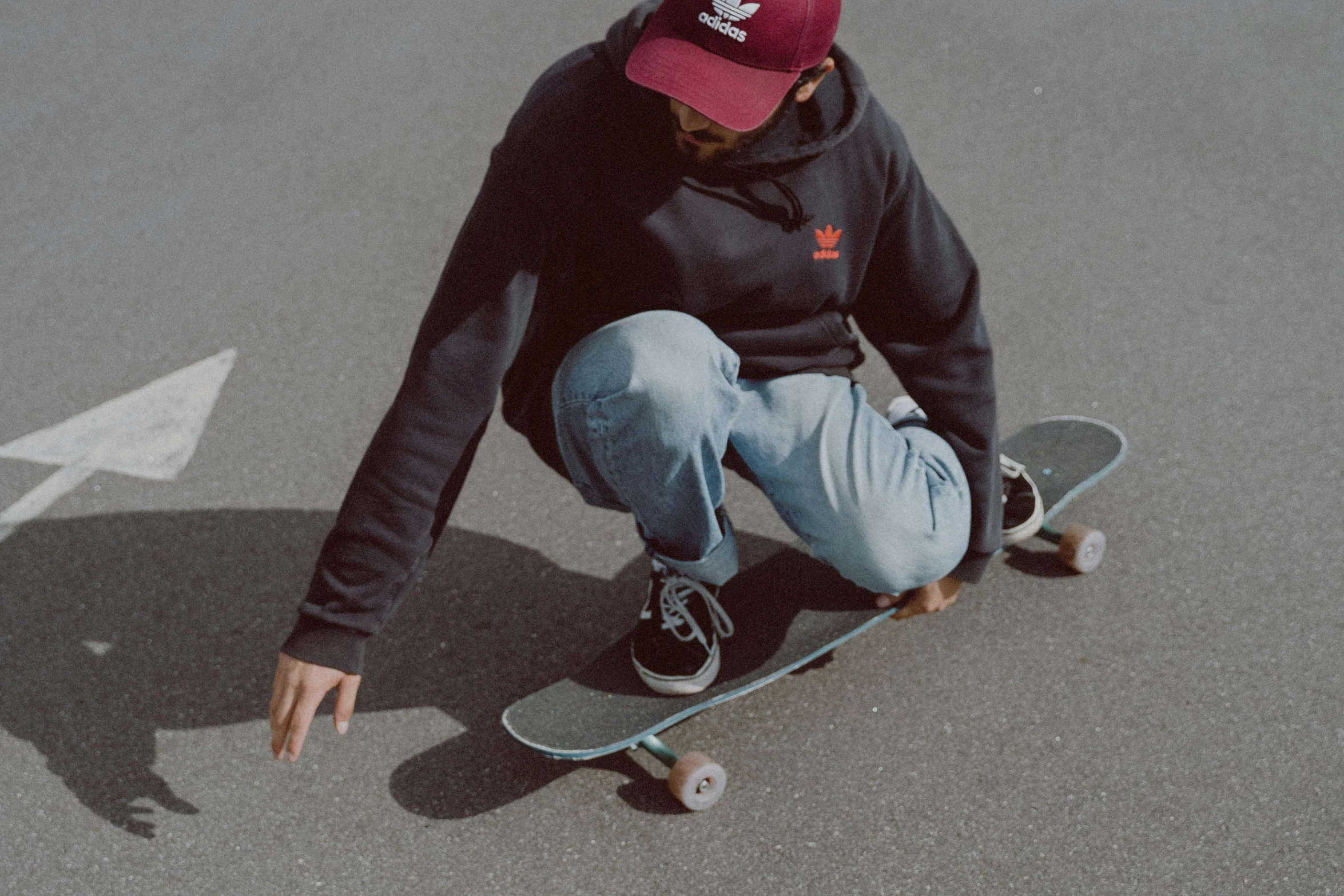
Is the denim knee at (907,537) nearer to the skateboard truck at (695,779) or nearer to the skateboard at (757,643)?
the skateboard at (757,643)

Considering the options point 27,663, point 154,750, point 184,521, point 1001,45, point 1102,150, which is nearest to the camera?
point 154,750

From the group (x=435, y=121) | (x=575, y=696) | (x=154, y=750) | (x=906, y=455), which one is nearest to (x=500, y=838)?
(x=575, y=696)

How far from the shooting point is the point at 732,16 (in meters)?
2.09

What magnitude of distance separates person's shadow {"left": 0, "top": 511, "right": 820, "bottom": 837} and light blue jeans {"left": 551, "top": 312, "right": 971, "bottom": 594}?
0.46 m

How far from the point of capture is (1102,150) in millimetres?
4770

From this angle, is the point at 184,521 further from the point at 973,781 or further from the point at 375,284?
the point at 973,781

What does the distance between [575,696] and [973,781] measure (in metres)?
0.91

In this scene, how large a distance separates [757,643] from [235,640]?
1.31 metres

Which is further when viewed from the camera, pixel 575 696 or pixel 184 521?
pixel 184 521

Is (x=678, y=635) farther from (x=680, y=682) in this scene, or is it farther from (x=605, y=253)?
(x=605, y=253)

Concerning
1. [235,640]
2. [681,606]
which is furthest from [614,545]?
[235,640]

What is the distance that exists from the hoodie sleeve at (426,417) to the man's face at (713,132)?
0.93 feet

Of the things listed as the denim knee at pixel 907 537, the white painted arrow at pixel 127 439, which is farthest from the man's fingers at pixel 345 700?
the white painted arrow at pixel 127 439

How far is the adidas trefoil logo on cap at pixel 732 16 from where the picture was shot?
2.08m
